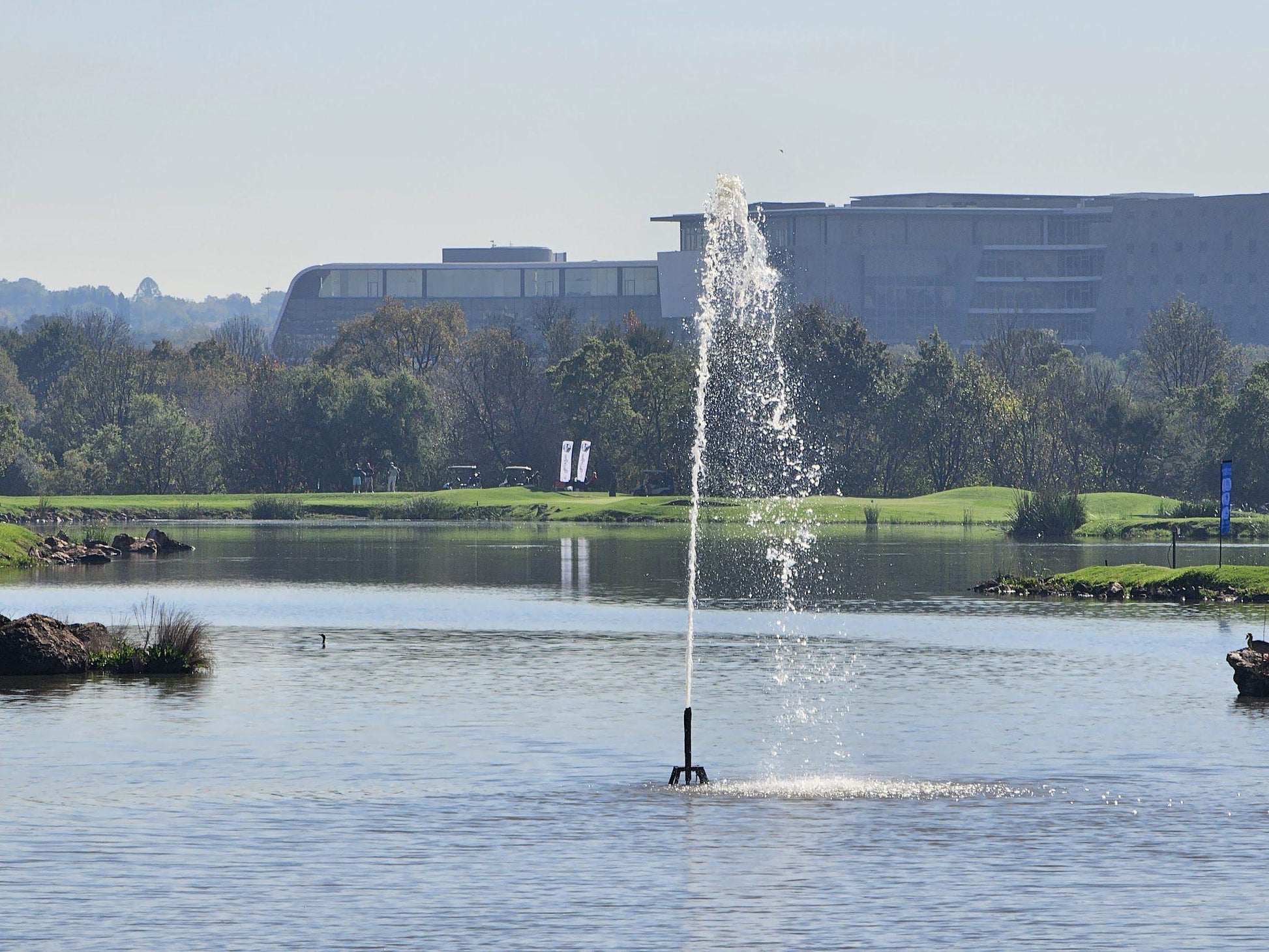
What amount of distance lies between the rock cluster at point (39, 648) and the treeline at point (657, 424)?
10797cm

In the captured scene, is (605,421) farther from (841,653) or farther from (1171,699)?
(1171,699)

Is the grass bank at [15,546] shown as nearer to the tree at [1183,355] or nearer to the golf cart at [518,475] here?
the golf cart at [518,475]

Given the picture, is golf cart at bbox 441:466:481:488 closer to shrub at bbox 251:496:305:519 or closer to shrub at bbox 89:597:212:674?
shrub at bbox 251:496:305:519

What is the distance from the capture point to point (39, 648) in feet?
145

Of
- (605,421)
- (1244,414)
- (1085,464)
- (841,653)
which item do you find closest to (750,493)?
(605,421)

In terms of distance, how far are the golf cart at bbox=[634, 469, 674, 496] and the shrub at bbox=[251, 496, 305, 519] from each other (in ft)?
92.3

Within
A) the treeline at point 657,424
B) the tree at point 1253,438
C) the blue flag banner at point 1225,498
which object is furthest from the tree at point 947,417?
the blue flag banner at point 1225,498

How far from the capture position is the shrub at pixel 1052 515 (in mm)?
119438

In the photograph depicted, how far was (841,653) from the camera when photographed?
52.4 m

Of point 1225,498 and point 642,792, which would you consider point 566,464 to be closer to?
point 1225,498

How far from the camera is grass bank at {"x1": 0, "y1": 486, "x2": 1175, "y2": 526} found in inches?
5620

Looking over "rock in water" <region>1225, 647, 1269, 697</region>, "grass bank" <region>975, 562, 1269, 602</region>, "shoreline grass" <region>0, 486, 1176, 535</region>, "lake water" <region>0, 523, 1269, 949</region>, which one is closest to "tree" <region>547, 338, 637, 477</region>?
"shoreline grass" <region>0, 486, 1176, 535</region>

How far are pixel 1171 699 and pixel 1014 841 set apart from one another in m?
15.9

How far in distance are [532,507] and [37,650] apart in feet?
376
